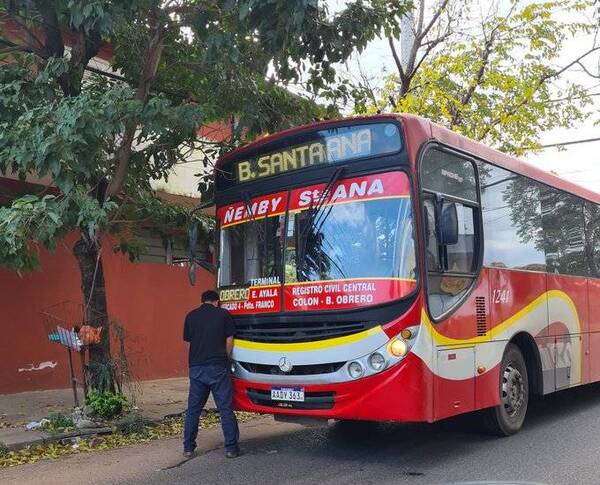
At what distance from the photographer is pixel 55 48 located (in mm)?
8492

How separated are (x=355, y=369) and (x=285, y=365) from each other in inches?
29.3

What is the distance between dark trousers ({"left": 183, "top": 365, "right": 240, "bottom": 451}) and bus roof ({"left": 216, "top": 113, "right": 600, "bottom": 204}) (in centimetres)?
241

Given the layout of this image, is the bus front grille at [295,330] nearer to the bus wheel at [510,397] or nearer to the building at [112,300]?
the bus wheel at [510,397]

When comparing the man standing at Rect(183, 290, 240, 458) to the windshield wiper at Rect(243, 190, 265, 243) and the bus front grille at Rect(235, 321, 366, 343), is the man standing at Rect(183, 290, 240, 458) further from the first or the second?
the windshield wiper at Rect(243, 190, 265, 243)

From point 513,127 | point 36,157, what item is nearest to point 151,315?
point 36,157

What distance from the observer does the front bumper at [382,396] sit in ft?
18.4

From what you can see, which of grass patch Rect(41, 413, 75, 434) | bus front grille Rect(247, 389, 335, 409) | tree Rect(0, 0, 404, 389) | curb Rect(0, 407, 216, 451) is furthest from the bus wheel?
grass patch Rect(41, 413, 75, 434)

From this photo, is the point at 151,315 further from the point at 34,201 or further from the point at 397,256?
the point at 397,256

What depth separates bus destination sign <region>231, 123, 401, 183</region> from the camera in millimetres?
6109

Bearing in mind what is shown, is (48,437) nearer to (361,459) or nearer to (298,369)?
(298,369)

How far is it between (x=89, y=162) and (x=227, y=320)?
7.23 feet

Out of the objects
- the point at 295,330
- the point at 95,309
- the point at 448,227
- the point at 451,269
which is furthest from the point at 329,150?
the point at 95,309

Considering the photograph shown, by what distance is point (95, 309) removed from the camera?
8.56 metres

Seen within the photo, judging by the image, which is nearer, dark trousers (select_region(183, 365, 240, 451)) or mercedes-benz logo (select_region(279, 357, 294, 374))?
mercedes-benz logo (select_region(279, 357, 294, 374))
